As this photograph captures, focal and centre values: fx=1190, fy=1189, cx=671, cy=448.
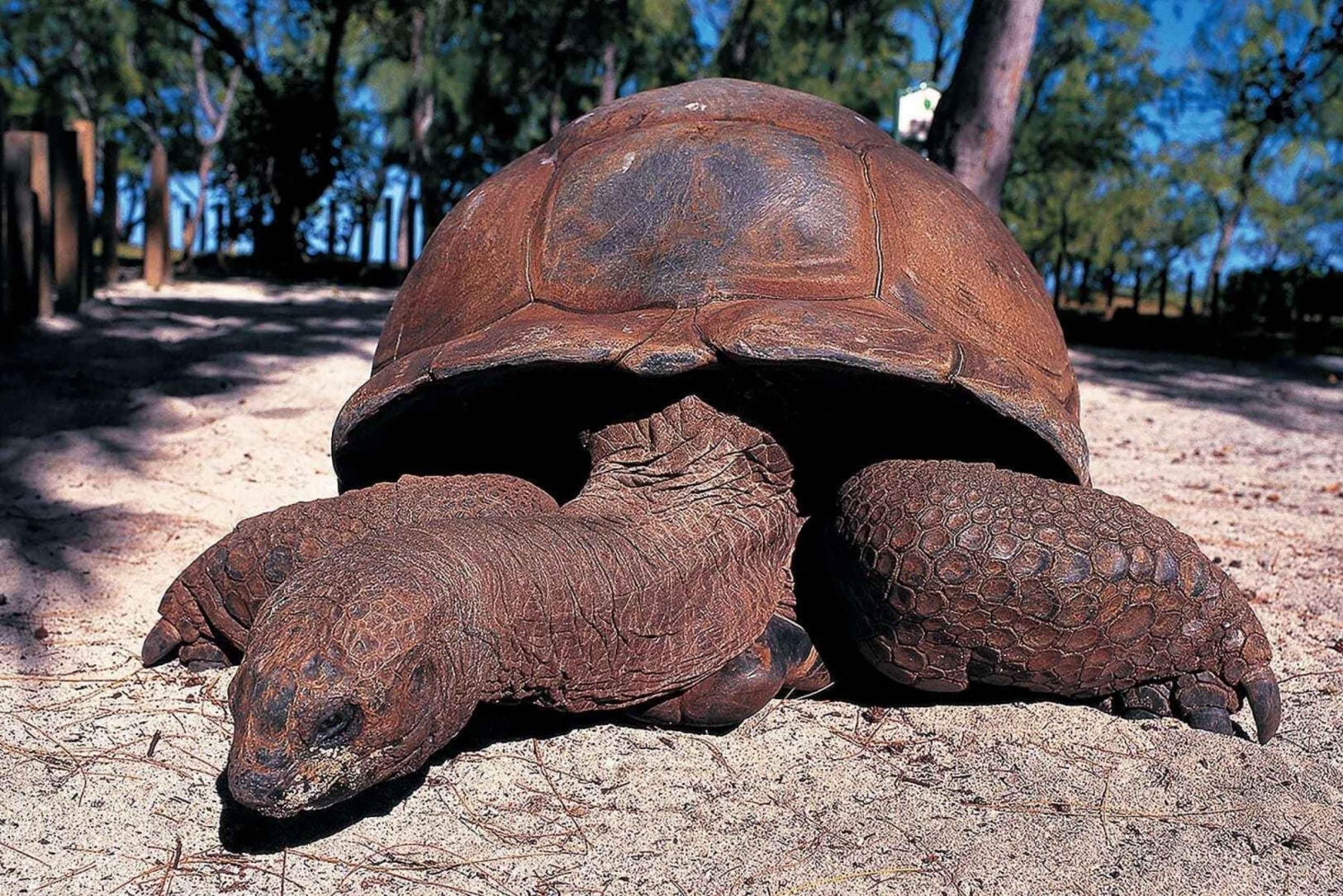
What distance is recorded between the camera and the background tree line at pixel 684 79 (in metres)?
24.5

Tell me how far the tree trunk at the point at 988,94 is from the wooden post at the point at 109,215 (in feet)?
23.6

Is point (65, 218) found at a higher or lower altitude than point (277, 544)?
higher

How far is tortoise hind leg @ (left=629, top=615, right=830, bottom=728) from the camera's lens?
219cm

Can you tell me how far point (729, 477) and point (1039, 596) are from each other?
0.61 metres

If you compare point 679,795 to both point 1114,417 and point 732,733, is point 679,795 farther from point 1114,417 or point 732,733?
point 1114,417

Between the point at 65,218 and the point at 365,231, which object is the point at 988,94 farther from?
the point at 365,231

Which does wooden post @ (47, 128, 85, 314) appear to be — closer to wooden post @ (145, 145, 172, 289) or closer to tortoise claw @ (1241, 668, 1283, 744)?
wooden post @ (145, 145, 172, 289)

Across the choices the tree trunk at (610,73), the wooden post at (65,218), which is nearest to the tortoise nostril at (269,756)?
the wooden post at (65,218)

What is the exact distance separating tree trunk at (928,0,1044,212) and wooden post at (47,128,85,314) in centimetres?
544

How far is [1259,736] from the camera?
225 cm

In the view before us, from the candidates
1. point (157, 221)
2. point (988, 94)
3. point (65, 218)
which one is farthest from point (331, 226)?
point (988, 94)

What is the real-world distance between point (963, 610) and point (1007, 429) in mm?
451

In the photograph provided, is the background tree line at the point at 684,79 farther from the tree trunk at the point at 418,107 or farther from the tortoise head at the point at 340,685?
the tortoise head at the point at 340,685

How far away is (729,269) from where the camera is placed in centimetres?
238
